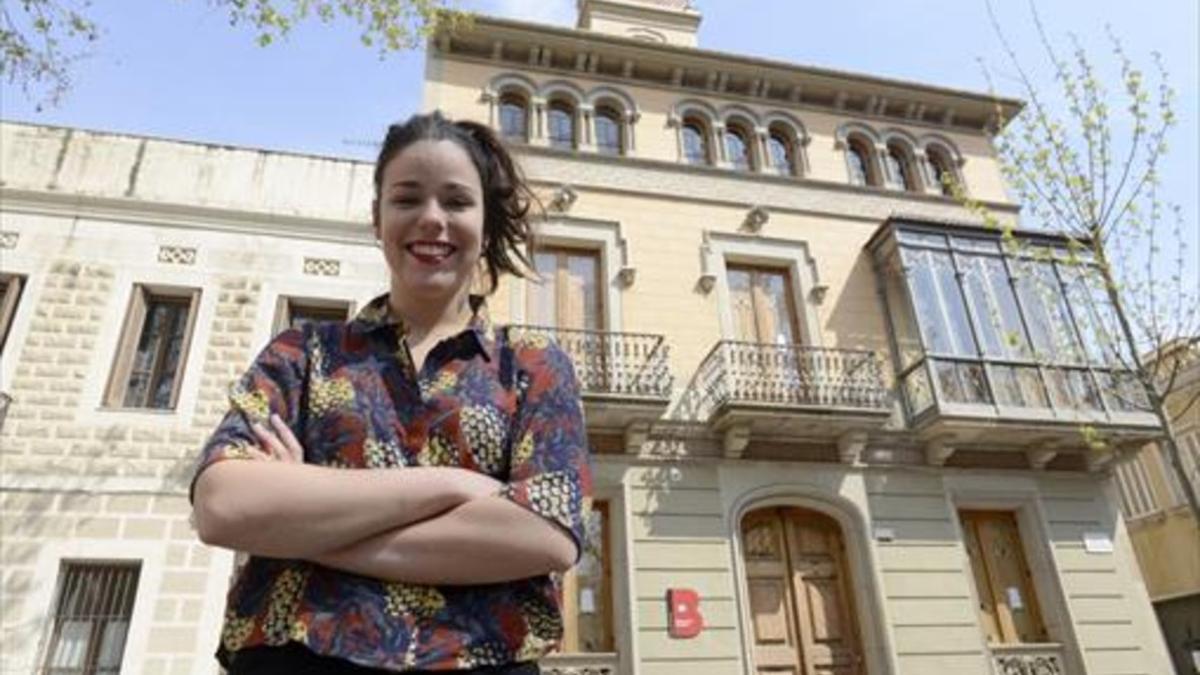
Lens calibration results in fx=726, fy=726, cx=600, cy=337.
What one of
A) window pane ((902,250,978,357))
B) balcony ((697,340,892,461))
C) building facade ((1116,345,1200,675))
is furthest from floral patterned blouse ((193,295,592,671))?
building facade ((1116,345,1200,675))

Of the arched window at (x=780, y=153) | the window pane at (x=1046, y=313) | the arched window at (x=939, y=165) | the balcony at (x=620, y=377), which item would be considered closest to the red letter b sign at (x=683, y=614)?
the balcony at (x=620, y=377)

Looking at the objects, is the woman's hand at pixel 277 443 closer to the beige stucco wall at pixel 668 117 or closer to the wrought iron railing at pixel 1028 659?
the wrought iron railing at pixel 1028 659

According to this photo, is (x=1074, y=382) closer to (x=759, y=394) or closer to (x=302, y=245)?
(x=759, y=394)

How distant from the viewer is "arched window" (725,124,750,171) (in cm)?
1370

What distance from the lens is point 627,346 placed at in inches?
428

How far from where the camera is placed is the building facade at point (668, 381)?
8.57 metres

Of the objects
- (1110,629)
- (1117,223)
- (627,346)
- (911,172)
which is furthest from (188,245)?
(1110,629)

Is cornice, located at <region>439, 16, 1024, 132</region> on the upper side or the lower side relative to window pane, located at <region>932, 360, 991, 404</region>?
upper

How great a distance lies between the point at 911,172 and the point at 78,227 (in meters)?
14.3

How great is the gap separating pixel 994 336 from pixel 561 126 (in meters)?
8.24

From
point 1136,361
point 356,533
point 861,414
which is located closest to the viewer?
point 356,533

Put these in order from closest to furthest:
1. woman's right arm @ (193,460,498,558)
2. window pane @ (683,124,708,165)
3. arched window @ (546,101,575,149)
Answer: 1. woman's right arm @ (193,460,498,558)
2. arched window @ (546,101,575,149)
3. window pane @ (683,124,708,165)

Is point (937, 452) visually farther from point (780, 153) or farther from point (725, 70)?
point (725, 70)

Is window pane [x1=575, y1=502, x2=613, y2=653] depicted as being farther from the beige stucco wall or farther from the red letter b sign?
the beige stucco wall
